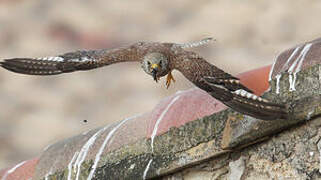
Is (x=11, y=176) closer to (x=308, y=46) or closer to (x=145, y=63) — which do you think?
(x=145, y=63)

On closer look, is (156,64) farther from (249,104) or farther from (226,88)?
(249,104)

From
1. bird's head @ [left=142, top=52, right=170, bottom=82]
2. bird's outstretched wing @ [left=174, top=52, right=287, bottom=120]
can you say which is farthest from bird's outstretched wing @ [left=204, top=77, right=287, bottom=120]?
bird's head @ [left=142, top=52, right=170, bottom=82]

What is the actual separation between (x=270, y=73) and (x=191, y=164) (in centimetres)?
55

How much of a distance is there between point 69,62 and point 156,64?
1.73ft

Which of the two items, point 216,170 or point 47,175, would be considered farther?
point 47,175

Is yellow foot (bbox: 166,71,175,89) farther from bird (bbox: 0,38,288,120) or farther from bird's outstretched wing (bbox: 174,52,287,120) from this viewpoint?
bird's outstretched wing (bbox: 174,52,287,120)

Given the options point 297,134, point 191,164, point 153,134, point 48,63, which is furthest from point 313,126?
point 48,63

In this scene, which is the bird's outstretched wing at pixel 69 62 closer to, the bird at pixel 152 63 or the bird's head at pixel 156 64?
the bird at pixel 152 63

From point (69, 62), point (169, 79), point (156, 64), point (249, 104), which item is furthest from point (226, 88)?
point (69, 62)

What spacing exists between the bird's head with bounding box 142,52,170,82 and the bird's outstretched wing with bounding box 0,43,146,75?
107 millimetres

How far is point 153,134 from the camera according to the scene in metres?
3.74

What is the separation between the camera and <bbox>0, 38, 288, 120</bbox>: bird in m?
3.83

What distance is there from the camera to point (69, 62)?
15.2 feet

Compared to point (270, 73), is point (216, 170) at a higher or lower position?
lower
